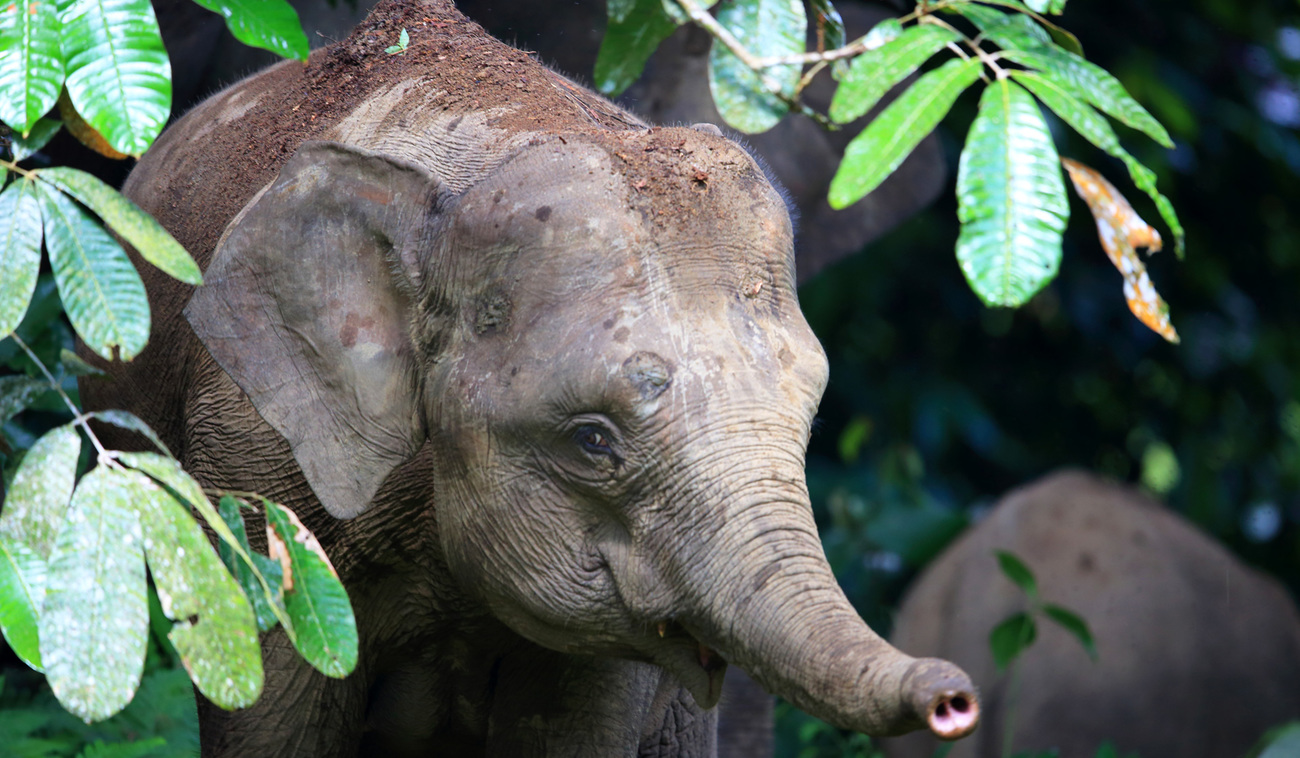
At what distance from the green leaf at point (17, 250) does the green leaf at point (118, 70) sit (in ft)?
0.35

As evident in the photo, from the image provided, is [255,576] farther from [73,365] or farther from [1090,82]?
[1090,82]

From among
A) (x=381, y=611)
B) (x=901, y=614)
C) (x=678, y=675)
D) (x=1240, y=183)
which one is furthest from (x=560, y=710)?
(x=1240, y=183)

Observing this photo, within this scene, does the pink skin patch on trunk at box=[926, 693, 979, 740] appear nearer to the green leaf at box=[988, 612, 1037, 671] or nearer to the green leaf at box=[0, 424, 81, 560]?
the green leaf at box=[0, 424, 81, 560]

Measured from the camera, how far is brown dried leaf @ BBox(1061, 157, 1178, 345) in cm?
180

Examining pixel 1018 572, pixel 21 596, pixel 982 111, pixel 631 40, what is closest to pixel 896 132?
pixel 982 111

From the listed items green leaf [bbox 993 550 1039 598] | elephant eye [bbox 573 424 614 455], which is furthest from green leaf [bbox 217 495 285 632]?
green leaf [bbox 993 550 1039 598]

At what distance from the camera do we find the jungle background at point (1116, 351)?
5.51 m

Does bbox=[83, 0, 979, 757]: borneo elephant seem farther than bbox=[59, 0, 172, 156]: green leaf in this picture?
Yes

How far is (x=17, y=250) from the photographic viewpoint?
149 centimetres

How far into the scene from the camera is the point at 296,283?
1.84m

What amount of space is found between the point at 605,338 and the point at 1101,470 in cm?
534

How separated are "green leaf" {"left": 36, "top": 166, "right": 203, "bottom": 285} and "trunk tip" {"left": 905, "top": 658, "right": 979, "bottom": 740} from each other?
2.70 feet

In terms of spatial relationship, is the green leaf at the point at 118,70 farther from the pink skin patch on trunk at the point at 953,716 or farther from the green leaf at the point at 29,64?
the pink skin patch on trunk at the point at 953,716

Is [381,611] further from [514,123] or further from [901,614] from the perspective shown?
[901,614]
